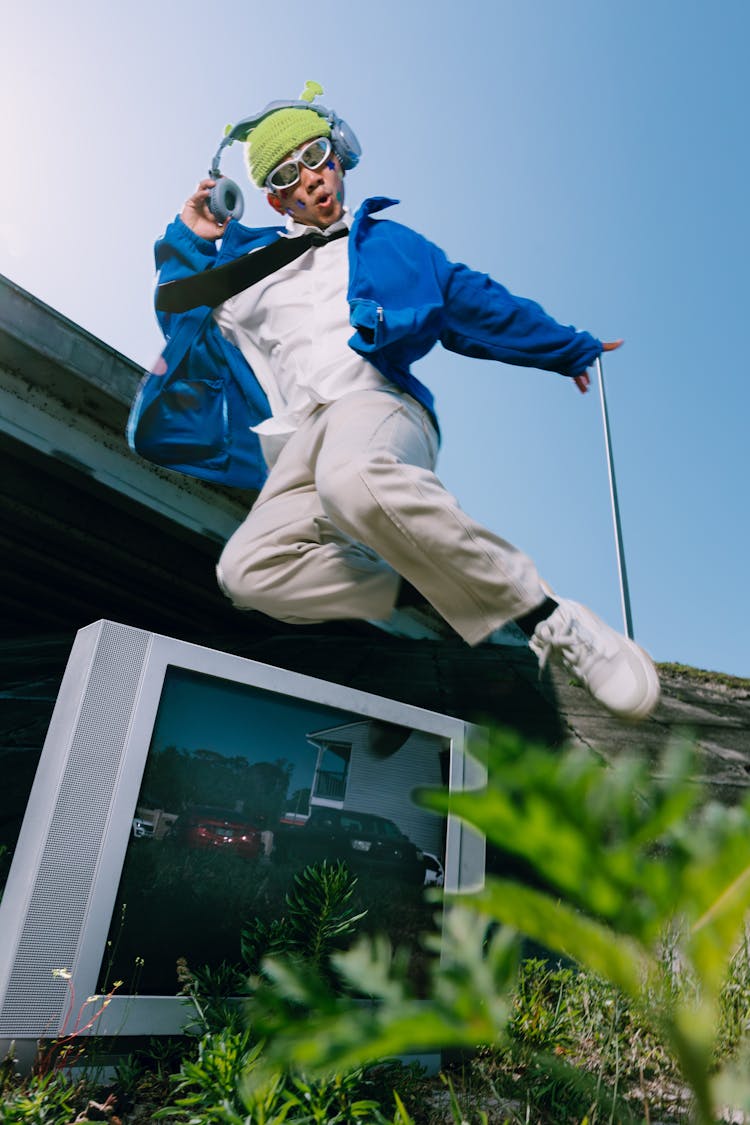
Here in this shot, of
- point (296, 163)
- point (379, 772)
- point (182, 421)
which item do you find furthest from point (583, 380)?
point (379, 772)

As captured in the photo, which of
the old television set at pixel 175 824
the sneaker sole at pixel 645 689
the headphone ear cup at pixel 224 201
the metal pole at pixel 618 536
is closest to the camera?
the old television set at pixel 175 824

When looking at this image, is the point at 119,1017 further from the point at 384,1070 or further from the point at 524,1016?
the point at 524,1016

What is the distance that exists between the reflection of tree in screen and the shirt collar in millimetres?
2211

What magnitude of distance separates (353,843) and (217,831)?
12.0 inches

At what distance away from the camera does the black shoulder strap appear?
299cm

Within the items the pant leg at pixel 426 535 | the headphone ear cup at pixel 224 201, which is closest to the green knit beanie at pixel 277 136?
the headphone ear cup at pixel 224 201

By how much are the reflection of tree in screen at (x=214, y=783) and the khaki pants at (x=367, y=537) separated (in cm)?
87

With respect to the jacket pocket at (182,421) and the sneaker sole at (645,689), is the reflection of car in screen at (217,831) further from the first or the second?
the jacket pocket at (182,421)

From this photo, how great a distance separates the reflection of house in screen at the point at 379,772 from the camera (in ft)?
5.45

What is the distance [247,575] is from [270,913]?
117 cm

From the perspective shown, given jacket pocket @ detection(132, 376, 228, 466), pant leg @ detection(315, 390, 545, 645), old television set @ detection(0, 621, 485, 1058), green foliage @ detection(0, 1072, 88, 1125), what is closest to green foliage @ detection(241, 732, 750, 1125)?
green foliage @ detection(0, 1072, 88, 1125)

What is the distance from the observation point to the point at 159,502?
4.52m

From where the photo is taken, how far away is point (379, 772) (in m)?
1.72

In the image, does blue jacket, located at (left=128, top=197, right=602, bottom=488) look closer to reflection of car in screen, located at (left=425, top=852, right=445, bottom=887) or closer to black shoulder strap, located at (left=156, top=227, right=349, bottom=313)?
black shoulder strap, located at (left=156, top=227, right=349, bottom=313)
